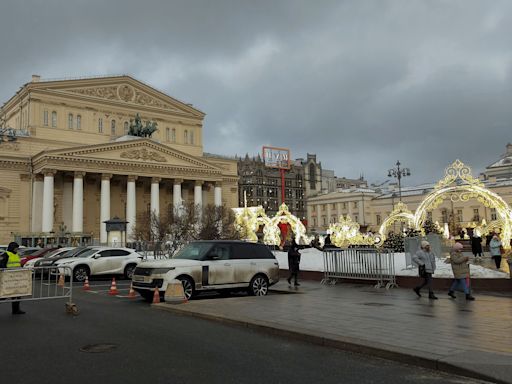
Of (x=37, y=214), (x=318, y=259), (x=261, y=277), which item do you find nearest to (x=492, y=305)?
(x=261, y=277)

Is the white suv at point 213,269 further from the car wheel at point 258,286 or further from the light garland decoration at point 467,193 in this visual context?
the light garland decoration at point 467,193

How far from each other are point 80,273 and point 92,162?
36167 mm

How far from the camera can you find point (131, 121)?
217ft

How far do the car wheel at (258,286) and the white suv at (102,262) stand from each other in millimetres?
10540

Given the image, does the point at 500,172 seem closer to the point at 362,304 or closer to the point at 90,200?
the point at 90,200

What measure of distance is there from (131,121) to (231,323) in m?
59.6

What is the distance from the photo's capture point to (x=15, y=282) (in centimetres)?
1164

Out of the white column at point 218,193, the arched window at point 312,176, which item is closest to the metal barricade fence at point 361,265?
the white column at point 218,193

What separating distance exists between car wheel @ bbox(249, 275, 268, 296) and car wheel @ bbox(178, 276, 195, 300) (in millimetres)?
2163

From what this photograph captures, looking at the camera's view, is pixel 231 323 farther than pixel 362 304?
No

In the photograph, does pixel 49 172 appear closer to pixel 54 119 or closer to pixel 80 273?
pixel 54 119

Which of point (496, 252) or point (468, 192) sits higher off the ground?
point (468, 192)

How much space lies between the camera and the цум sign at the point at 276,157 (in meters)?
53.9

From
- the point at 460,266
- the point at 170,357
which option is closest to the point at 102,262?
the point at 460,266
